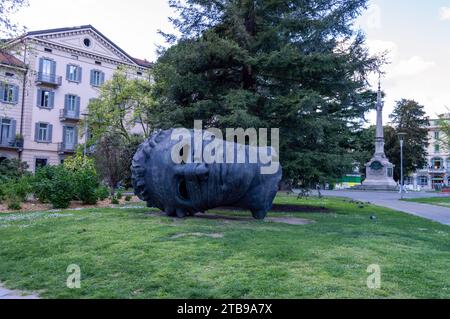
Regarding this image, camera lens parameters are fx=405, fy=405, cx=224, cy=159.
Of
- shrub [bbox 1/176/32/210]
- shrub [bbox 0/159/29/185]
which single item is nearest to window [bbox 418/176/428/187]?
shrub [bbox 0/159/29/185]

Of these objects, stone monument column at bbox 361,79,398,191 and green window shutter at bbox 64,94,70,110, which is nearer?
green window shutter at bbox 64,94,70,110

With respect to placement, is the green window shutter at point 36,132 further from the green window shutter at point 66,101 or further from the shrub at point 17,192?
the shrub at point 17,192

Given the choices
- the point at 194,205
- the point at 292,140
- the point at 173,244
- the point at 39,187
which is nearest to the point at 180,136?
the point at 194,205

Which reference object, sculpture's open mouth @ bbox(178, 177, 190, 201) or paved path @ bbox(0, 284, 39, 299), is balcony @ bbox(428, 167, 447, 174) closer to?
sculpture's open mouth @ bbox(178, 177, 190, 201)

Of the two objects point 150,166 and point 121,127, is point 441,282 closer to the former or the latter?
point 150,166

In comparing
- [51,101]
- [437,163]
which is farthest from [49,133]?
[437,163]

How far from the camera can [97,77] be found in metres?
49.3

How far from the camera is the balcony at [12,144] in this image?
4206 centimetres

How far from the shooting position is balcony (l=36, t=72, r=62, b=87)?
144 ft

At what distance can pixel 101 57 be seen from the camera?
161 ft

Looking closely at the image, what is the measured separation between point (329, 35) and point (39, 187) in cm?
1360

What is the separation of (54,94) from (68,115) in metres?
2.74

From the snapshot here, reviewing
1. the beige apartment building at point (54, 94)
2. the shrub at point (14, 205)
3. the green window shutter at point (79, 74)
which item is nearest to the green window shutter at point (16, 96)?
the beige apartment building at point (54, 94)

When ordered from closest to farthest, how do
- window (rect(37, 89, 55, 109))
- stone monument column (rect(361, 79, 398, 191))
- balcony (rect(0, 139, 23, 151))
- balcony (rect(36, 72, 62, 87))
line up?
balcony (rect(0, 139, 23, 151)) < balcony (rect(36, 72, 62, 87)) < window (rect(37, 89, 55, 109)) < stone monument column (rect(361, 79, 398, 191))
